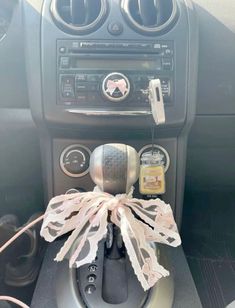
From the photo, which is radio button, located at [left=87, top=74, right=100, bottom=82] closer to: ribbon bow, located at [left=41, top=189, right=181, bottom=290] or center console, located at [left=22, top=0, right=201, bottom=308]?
center console, located at [left=22, top=0, right=201, bottom=308]

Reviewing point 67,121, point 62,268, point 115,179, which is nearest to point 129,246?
point 115,179

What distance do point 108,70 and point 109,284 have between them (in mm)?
370

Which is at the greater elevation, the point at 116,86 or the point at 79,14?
the point at 79,14

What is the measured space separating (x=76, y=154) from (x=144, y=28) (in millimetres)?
267

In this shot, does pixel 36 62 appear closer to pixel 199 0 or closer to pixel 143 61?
pixel 143 61

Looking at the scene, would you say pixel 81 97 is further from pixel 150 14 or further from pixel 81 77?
pixel 150 14

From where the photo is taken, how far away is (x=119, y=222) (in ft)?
1.93

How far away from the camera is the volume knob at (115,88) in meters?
0.78

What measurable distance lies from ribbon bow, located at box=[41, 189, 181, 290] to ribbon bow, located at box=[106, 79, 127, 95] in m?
0.23

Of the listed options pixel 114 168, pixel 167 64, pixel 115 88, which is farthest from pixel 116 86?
pixel 114 168

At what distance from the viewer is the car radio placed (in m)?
0.79

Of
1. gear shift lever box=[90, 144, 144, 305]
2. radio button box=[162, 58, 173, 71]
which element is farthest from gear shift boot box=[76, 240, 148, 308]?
radio button box=[162, 58, 173, 71]

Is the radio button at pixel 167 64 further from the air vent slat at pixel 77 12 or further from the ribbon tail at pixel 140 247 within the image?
the ribbon tail at pixel 140 247

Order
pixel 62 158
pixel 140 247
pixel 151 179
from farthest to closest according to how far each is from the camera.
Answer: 1. pixel 62 158
2. pixel 151 179
3. pixel 140 247
